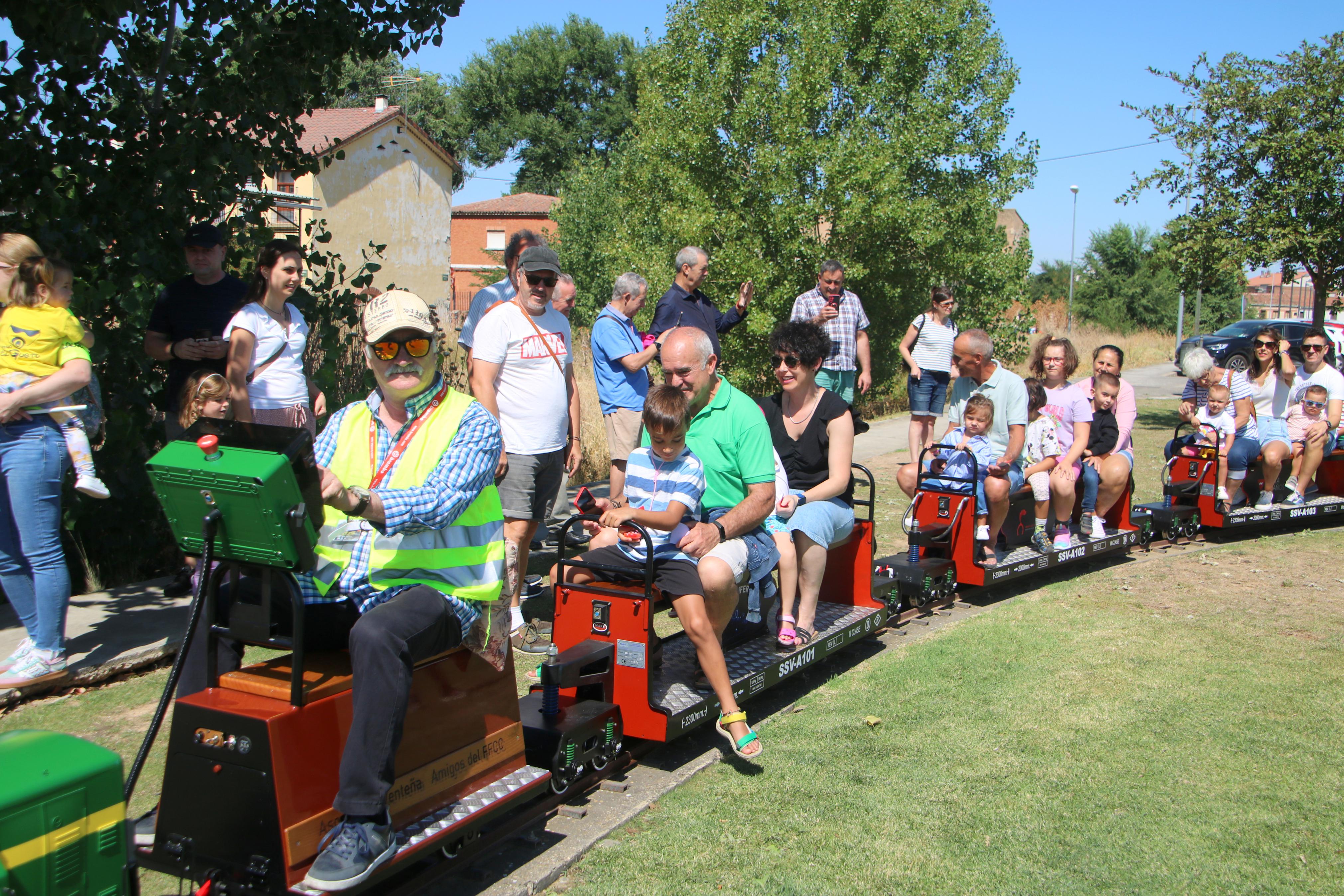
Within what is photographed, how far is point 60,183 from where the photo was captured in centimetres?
630

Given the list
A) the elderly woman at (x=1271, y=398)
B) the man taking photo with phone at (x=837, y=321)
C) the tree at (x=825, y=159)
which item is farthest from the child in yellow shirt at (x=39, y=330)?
the tree at (x=825, y=159)

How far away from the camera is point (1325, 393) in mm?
9453

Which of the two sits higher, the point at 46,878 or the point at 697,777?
the point at 46,878

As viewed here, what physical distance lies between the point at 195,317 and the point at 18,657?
1972mm

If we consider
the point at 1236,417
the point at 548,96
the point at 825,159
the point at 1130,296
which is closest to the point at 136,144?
the point at 1236,417

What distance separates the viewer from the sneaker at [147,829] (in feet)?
9.94

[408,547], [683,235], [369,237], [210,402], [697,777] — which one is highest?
[369,237]

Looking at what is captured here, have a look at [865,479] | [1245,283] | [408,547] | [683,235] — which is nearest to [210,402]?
[408,547]

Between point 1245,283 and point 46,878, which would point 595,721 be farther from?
point 1245,283

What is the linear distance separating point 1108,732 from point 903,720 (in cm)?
96

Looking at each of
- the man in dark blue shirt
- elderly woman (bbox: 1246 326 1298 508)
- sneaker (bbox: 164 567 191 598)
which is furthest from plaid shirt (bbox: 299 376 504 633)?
elderly woman (bbox: 1246 326 1298 508)

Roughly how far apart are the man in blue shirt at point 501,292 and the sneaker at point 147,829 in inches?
149

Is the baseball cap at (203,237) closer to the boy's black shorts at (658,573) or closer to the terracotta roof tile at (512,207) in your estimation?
the boy's black shorts at (658,573)

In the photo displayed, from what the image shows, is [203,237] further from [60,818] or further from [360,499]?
[60,818]
